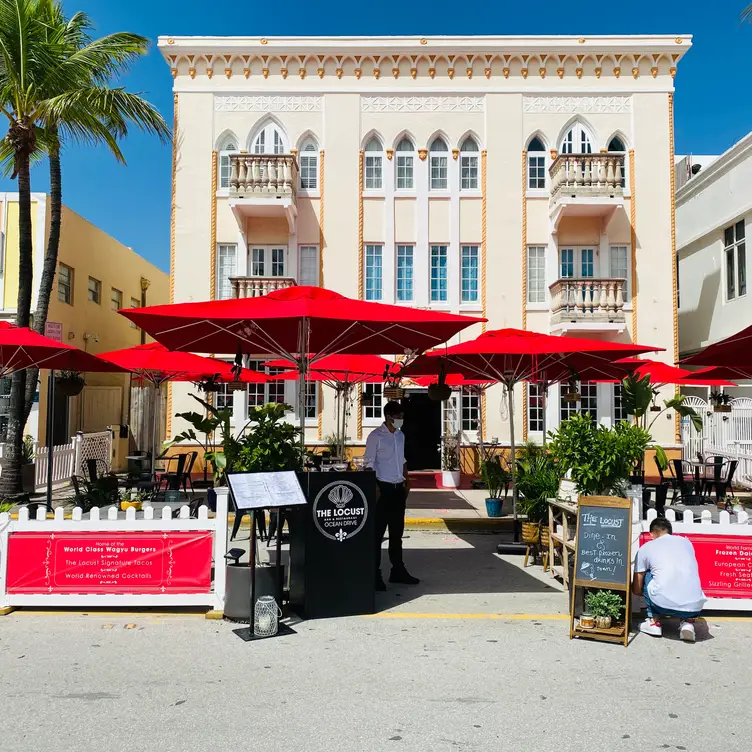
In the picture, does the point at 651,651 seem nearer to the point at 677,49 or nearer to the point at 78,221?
the point at 677,49

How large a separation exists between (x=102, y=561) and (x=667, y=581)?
534 centimetres

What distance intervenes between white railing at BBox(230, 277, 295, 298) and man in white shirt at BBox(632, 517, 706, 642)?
13.4 metres

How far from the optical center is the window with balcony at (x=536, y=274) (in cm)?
A: 1955

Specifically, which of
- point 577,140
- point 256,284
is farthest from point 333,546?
point 577,140

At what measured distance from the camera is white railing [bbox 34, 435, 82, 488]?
50.6 ft

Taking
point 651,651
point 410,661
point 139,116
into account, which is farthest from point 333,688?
point 139,116

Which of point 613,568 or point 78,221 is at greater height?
point 78,221

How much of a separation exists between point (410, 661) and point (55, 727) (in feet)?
8.57

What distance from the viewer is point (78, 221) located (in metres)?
21.0

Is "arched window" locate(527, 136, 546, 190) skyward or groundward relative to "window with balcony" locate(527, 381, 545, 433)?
skyward

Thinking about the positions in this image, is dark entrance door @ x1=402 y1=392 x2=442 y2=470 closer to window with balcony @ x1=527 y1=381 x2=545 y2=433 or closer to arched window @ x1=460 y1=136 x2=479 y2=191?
window with balcony @ x1=527 y1=381 x2=545 y2=433

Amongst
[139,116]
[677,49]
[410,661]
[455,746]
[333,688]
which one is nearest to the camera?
[455,746]

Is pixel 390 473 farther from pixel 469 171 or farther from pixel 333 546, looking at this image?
pixel 469 171

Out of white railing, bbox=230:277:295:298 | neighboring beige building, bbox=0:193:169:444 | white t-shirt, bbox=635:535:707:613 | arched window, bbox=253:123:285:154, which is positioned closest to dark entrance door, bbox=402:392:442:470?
white railing, bbox=230:277:295:298
